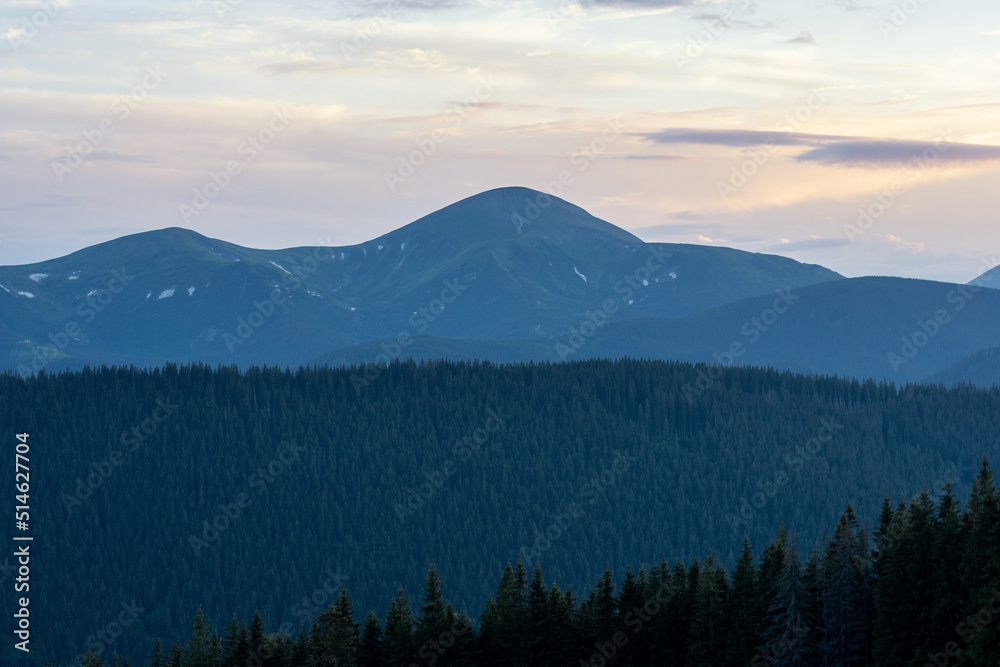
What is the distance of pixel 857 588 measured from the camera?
215ft

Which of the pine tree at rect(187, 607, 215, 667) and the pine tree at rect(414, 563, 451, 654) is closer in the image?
the pine tree at rect(414, 563, 451, 654)

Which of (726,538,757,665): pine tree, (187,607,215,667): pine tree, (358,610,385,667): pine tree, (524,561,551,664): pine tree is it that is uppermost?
(726,538,757,665): pine tree

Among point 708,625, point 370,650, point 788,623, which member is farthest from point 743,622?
point 370,650

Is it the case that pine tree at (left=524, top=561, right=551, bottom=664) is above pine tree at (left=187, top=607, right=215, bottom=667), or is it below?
above

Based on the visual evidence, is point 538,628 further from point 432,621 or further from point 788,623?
point 788,623

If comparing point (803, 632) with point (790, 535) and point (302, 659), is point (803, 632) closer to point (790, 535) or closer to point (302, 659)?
point (790, 535)

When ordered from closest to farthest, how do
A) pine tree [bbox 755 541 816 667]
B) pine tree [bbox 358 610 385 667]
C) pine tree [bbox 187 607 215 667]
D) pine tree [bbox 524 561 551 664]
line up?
pine tree [bbox 755 541 816 667] → pine tree [bbox 524 561 551 664] → pine tree [bbox 358 610 385 667] → pine tree [bbox 187 607 215 667]

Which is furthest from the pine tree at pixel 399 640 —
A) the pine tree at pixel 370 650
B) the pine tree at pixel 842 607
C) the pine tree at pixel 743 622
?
the pine tree at pixel 842 607

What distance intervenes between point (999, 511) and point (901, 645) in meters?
10.0

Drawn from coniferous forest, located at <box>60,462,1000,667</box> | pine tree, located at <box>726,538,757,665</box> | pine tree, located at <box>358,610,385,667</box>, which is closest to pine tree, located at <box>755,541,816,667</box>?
coniferous forest, located at <box>60,462,1000,667</box>

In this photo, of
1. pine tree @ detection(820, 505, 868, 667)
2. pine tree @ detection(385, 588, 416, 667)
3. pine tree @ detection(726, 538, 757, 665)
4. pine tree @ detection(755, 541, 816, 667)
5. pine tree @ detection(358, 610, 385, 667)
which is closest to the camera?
pine tree @ detection(755, 541, 816, 667)

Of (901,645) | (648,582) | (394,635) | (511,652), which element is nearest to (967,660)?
(901,645)

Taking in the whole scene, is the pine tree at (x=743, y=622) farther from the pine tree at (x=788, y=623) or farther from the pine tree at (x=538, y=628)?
the pine tree at (x=538, y=628)

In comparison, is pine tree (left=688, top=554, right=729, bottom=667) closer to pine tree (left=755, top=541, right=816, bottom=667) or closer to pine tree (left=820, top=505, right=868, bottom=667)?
pine tree (left=755, top=541, right=816, bottom=667)
